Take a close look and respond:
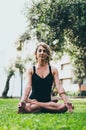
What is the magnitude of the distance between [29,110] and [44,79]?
882 millimetres

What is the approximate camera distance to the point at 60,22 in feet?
97.7

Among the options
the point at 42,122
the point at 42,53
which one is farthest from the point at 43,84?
the point at 42,122

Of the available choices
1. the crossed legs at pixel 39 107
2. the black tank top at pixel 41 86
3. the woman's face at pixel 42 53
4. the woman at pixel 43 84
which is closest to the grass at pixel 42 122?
the crossed legs at pixel 39 107

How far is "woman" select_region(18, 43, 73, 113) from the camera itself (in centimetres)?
953

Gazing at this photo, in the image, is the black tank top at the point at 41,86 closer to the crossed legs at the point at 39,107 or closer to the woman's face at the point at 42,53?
the crossed legs at the point at 39,107

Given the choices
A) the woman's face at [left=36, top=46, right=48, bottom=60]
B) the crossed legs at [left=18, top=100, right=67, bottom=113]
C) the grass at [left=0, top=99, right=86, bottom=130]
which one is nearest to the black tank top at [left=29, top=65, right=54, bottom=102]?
the crossed legs at [left=18, top=100, right=67, bottom=113]

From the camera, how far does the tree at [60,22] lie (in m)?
29.9

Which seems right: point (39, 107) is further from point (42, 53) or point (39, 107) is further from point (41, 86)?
point (42, 53)

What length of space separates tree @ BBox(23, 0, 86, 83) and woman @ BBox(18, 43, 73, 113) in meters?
20.0

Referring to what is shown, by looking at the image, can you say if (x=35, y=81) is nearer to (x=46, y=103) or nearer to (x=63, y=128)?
(x=46, y=103)

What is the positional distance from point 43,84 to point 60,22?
20.4 metres

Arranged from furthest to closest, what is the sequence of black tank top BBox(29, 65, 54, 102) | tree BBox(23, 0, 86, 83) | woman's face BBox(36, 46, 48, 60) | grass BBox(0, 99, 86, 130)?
tree BBox(23, 0, 86, 83)
black tank top BBox(29, 65, 54, 102)
woman's face BBox(36, 46, 48, 60)
grass BBox(0, 99, 86, 130)

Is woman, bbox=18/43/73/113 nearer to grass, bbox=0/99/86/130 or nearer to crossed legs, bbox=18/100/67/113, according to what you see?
crossed legs, bbox=18/100/67/113

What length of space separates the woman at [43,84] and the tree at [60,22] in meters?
20.0
